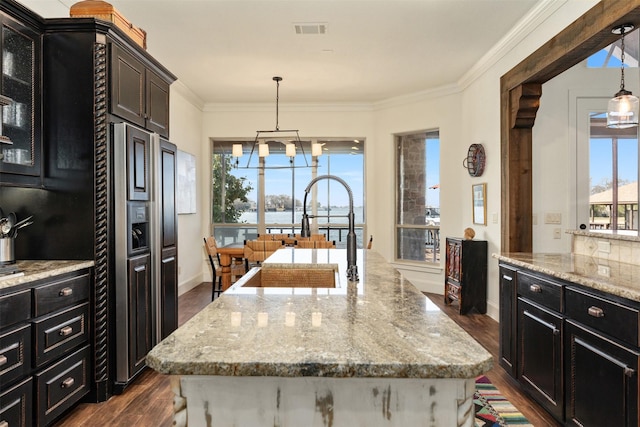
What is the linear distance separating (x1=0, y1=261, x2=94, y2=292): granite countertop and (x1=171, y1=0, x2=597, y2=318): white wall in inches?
128

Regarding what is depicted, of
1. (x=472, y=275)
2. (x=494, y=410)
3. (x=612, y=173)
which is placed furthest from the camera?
(x=472, y=275)

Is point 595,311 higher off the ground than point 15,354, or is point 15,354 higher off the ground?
point 595,311

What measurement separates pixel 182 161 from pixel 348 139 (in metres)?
2.70

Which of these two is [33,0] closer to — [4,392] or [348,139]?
[4,392]

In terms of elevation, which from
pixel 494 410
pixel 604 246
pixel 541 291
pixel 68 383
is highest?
pixel 604 246

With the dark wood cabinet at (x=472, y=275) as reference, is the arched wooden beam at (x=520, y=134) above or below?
above

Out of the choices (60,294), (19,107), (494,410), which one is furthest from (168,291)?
(494,410)

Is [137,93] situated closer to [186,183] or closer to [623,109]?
[186,183]

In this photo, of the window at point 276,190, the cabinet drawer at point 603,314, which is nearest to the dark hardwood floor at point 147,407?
the cabinet drawer at point 603,314

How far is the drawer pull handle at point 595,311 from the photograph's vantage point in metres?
1.88

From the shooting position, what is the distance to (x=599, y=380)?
6.22 feet

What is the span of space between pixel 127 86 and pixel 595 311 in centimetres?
308

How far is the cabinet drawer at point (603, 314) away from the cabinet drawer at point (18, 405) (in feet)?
9.09

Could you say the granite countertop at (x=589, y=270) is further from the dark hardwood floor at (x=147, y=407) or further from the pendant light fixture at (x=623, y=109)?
the pendant light fixture at (x=623, y=109)
